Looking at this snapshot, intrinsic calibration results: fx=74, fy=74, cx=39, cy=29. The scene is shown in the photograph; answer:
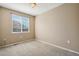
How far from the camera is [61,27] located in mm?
2400

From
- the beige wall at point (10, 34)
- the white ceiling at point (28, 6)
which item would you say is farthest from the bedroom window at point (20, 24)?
the white ceiling at point (28, 6)

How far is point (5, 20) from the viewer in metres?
2.03

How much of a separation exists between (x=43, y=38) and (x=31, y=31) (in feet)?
1.59

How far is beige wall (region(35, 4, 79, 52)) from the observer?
2037 millimetres

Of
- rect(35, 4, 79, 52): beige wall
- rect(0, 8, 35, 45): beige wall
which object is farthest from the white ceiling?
rect(35, 4, 79, 52): beige wall

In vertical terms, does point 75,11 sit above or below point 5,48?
above

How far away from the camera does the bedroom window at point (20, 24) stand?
1639 mm

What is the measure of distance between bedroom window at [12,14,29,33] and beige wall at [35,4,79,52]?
267 millimetres

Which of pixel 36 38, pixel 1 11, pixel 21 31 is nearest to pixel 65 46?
pixel 36 38

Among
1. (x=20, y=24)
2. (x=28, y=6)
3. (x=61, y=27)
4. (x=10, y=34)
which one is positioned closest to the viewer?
(x=28, y=6)

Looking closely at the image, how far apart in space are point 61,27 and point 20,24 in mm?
1371

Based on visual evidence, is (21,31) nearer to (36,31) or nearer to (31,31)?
(31,31)

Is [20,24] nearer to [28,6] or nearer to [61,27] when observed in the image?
[28,6]

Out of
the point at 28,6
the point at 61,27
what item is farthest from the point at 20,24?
the point at 61,27
